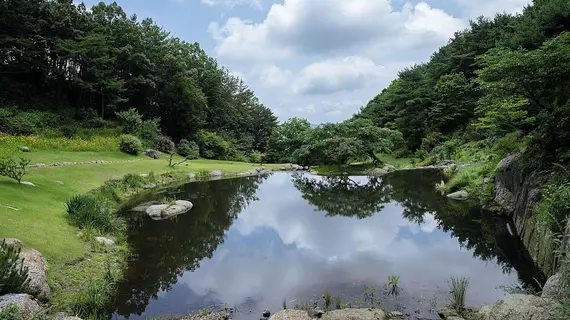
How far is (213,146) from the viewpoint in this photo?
3919 centimetres

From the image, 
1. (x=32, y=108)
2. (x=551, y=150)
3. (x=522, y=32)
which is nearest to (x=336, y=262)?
(x=551, y=150)

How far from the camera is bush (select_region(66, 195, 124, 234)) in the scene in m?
10.1

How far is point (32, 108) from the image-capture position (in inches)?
1194

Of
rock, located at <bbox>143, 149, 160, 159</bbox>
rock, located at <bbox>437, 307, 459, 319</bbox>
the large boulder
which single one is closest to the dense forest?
rock, located at <bbox>143, 149, 160, 159</bbox>

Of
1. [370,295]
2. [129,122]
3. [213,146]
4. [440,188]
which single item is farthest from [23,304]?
[213,146]

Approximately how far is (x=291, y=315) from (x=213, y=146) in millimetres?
34572

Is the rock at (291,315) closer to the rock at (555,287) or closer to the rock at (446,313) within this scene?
the rock at (446,313)

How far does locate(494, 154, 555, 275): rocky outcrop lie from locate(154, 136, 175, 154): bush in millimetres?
28791

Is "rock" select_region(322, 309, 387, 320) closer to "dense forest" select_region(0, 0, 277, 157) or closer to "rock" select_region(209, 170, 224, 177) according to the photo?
"rock" select_region(209, 170, 224, 177)

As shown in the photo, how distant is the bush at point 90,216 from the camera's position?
10.1 meters

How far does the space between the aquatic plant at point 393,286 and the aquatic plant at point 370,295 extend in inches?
12.3

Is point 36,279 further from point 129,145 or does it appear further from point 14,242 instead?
point 129,145

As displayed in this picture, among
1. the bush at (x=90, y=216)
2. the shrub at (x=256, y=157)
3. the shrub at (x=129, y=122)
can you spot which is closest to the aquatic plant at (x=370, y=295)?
the bush at (x=90, y=216)

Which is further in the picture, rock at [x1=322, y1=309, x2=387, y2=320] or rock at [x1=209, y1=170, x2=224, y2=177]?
rock at [x1=209, y1=170, x2=224, y2=177]
